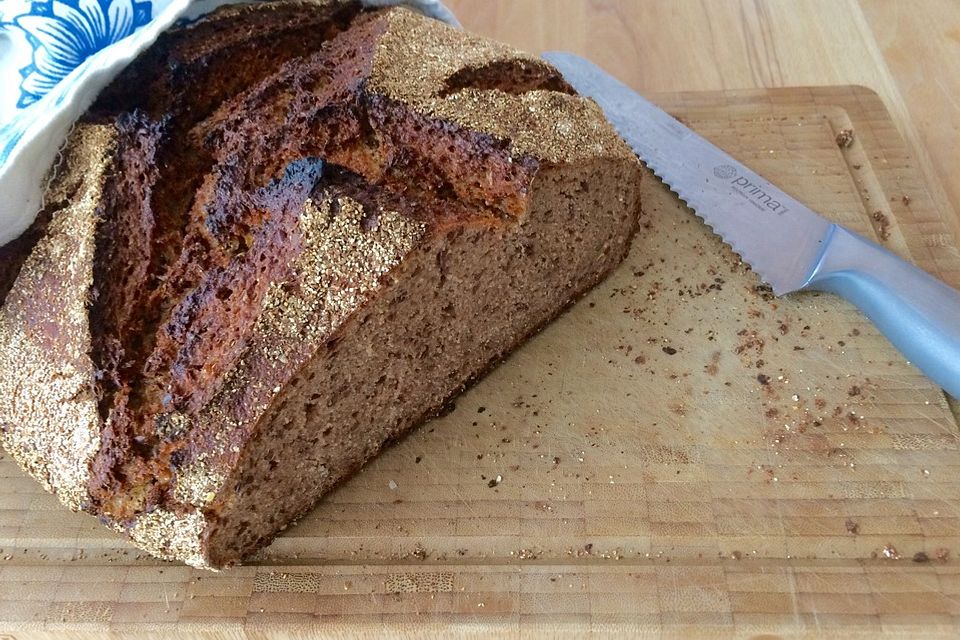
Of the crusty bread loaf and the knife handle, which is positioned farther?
the knife handle

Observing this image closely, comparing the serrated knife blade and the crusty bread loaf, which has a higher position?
the crusty bread loaf

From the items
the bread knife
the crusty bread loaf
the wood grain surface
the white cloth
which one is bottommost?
the wood grain surface

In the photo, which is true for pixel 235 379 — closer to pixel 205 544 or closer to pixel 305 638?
pixel 205 544

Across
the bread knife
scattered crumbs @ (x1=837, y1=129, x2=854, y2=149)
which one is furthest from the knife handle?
scattered crumbs @ (x1=837, y1=129, x2=854, y2=149)

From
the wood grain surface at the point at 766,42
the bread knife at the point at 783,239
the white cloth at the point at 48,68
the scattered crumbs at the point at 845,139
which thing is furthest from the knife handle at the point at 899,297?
the white cloth at the point at 48,68

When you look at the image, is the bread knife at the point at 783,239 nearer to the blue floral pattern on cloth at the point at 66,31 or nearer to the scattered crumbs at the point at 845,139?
the scattered crumbs at the point at 845,139

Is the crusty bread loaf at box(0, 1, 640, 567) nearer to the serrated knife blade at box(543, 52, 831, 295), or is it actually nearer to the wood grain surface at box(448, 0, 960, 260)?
the serrated knife blade at box(543, 52, 831, 295)

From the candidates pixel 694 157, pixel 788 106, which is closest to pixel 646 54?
pixel 788 106

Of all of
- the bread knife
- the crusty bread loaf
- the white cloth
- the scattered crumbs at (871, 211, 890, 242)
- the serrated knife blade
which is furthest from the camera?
the scattered crumbs at (871, 211, 890, 242)
